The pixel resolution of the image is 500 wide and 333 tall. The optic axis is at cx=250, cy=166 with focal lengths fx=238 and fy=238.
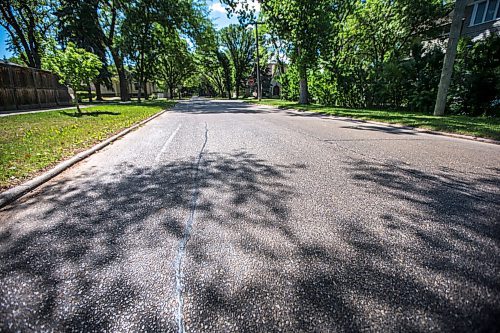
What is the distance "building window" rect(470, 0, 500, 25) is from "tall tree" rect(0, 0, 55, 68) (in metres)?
35.8

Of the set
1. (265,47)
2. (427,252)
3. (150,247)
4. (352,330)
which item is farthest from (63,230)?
(265,47)

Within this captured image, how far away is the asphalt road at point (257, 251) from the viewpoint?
1.39 metres

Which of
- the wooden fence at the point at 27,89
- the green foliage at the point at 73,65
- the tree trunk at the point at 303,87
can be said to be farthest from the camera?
the tree trunk at the point at 303,87

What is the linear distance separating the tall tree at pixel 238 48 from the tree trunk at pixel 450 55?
39.2 meters

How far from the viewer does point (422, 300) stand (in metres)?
1.45

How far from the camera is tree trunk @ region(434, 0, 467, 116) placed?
978 cm

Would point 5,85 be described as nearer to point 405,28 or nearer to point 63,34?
point 63,34

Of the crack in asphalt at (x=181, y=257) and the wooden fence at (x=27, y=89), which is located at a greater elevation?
the wooden fence at (x=27, y=89)

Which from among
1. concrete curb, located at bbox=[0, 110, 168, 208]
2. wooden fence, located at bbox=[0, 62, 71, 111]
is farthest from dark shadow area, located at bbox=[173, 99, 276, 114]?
concrete curb, located at bbox=[0, 110, 168, 208]

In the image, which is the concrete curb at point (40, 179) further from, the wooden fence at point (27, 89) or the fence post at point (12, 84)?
the fence post at point (12, 84)

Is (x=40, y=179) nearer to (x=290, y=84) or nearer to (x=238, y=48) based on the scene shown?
(x=290, y=84)

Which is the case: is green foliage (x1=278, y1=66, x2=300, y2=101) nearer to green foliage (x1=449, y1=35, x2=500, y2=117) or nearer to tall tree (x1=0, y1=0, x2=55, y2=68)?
green foliage (x1=449, y1=35, x2=500, y2=117)

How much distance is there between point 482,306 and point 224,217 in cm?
198

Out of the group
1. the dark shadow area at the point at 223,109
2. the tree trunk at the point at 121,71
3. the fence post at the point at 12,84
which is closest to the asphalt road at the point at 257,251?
the dark shadow area at the point at 223,109
